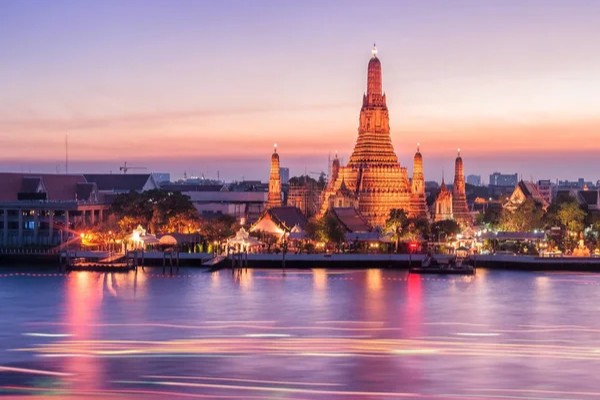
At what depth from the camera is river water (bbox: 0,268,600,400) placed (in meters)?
25.5

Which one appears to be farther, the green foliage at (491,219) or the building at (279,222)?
the green foliage at (491,219)

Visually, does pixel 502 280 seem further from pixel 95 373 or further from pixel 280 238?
pixel 95 373

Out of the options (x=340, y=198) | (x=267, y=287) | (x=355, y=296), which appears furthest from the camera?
(x=340, y=198)

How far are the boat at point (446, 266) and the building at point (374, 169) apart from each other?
12812 millimetres

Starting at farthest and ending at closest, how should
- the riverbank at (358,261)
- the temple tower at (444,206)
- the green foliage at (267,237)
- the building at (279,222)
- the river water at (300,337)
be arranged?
the temple tower at (444,206), the building at (279,222), the green foliage at (267,237), the riverbank at (358,261), the river water at (300,337)

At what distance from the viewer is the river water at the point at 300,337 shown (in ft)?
83.8

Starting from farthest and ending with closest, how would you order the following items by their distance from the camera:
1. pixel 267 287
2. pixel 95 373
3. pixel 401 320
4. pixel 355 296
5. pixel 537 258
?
pixel 537 258 < pixel 267 287 < pixel 355 296 < pixel 401 320 < pixel 95 373

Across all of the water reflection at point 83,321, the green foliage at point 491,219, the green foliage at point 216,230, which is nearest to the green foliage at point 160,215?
the green foliage at point 216,230

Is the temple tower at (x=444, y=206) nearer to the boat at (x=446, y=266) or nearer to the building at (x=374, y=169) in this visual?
the building at (x=374, y=169)

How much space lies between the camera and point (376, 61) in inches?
2926

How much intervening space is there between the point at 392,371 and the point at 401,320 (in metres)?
9.89

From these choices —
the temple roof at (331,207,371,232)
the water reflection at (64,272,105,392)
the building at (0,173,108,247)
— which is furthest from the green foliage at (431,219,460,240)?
the water reflection at (64,272,105,392)

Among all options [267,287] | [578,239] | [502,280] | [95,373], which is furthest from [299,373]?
[578,239]

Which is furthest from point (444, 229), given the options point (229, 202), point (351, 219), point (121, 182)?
point (229, 202)
